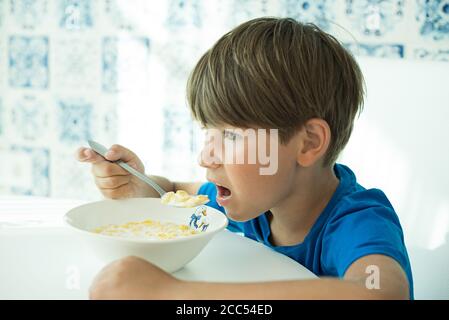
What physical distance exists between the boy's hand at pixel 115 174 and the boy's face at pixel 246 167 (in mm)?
204

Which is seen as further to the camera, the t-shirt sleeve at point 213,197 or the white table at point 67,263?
the t-shirt sleeve at point 213,197

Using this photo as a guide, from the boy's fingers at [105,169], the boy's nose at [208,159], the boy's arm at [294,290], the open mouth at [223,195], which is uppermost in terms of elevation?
the boy's nose at [208,159]

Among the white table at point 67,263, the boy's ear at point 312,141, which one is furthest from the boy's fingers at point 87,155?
the boy's ear at point 312,141

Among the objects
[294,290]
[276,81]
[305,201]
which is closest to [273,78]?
[276,81]

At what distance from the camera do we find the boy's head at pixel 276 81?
73 centimetres

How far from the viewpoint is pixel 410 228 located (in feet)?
3.06

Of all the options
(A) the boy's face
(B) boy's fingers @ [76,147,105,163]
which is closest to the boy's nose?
(A) the boy's face

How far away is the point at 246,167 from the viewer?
30.0 inches

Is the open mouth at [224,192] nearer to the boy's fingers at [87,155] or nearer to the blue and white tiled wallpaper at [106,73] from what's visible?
the boy's fingers at [87,155]

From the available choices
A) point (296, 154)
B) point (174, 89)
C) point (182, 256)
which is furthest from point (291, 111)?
point (174, 89)

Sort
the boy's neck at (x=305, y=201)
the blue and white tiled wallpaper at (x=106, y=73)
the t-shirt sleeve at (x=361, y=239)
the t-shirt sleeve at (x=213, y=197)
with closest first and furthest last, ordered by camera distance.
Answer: the t-shirt sleeve at (x=361, y=239), the boy's neck at (x=305, y=201), the t-shirt sleeve at (x=213, y=197), the blue and white tiled wallpaper at (x=106, y=73)

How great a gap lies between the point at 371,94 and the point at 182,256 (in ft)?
1.80

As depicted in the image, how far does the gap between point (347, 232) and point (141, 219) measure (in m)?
0.28

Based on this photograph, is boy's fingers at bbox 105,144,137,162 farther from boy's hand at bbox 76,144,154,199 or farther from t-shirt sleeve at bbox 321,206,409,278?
t-shirt sleeve at bbox 321,206,409,278
